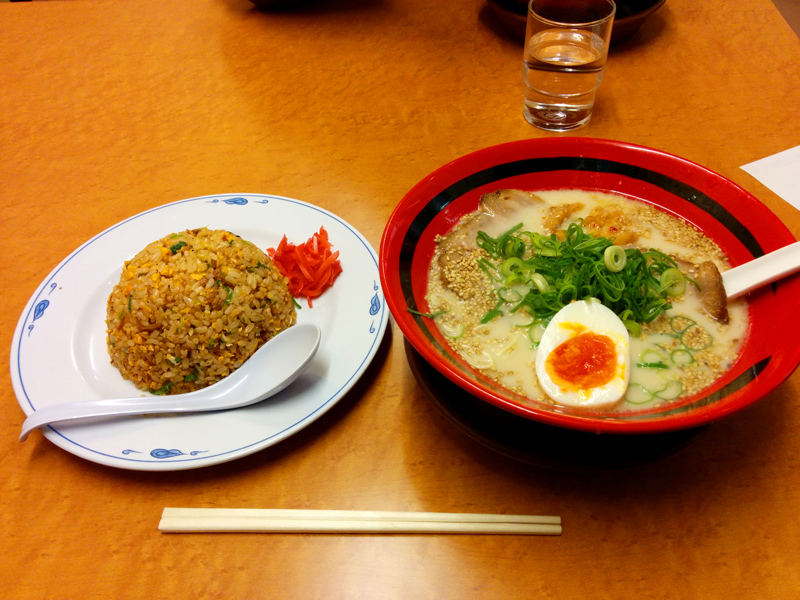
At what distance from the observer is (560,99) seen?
6.57ft

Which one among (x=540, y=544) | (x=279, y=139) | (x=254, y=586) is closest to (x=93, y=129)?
(x=279, y=139)

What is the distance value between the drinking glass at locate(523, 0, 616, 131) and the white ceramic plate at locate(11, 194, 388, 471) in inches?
38.3

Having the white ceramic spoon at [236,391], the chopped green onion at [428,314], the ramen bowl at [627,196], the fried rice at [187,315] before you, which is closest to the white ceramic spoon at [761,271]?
the ramen bowl at [627,196]

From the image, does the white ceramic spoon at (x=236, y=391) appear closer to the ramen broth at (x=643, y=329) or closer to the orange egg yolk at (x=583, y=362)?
the ramen broth at (x=643, y=329)

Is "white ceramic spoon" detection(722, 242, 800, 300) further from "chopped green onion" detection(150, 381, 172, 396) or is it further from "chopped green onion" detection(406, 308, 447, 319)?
"chopped green onion" detection(150, 381, 172, 396)

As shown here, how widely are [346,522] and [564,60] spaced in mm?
A: 1705

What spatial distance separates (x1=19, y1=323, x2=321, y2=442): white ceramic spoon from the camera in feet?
3.72

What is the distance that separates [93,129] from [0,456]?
4.93 ft

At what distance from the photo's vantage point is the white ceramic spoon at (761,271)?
3.60ft

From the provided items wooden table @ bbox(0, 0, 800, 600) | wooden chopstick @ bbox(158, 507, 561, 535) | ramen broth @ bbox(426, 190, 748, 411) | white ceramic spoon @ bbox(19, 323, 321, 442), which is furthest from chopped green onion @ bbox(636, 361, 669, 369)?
white ceramic spoon @ bbox(19, 323, 321, 442)

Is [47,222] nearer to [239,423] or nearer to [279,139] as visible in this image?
[279,139]

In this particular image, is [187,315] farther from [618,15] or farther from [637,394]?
[618,15]

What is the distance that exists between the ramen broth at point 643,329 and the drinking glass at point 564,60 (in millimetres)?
713

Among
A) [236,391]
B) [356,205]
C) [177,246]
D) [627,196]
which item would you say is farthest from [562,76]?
[236,391]
